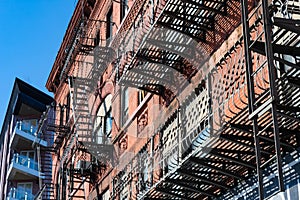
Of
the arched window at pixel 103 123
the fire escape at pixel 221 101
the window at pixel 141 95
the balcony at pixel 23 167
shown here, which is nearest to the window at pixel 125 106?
the window at pixel 141 95

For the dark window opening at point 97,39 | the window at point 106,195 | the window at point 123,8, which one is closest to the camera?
the window at point 106,195

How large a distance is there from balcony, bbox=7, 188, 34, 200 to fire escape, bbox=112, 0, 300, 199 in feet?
98.6

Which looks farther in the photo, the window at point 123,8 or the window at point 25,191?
the window at point 25,191

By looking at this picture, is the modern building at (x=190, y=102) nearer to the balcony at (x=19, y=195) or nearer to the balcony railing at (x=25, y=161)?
the balcony at (x=19, y=195)

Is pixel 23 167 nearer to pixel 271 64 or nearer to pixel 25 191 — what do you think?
pixel 25 191

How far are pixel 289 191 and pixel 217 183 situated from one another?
2892 mm

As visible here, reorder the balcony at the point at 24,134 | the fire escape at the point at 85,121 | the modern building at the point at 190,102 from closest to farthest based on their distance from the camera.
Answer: the modern building at the point at 190,102
the fire escape at the point at 85,121
the balcony at the point at 24,134

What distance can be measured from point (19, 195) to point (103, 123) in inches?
1004

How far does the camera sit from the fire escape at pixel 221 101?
1143cm

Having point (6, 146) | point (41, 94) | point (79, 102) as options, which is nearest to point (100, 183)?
point (79, 102)

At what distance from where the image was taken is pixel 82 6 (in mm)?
31734

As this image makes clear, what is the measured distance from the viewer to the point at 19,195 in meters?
51.3

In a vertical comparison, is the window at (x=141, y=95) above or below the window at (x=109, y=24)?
below

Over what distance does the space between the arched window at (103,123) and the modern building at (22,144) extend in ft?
64.7
